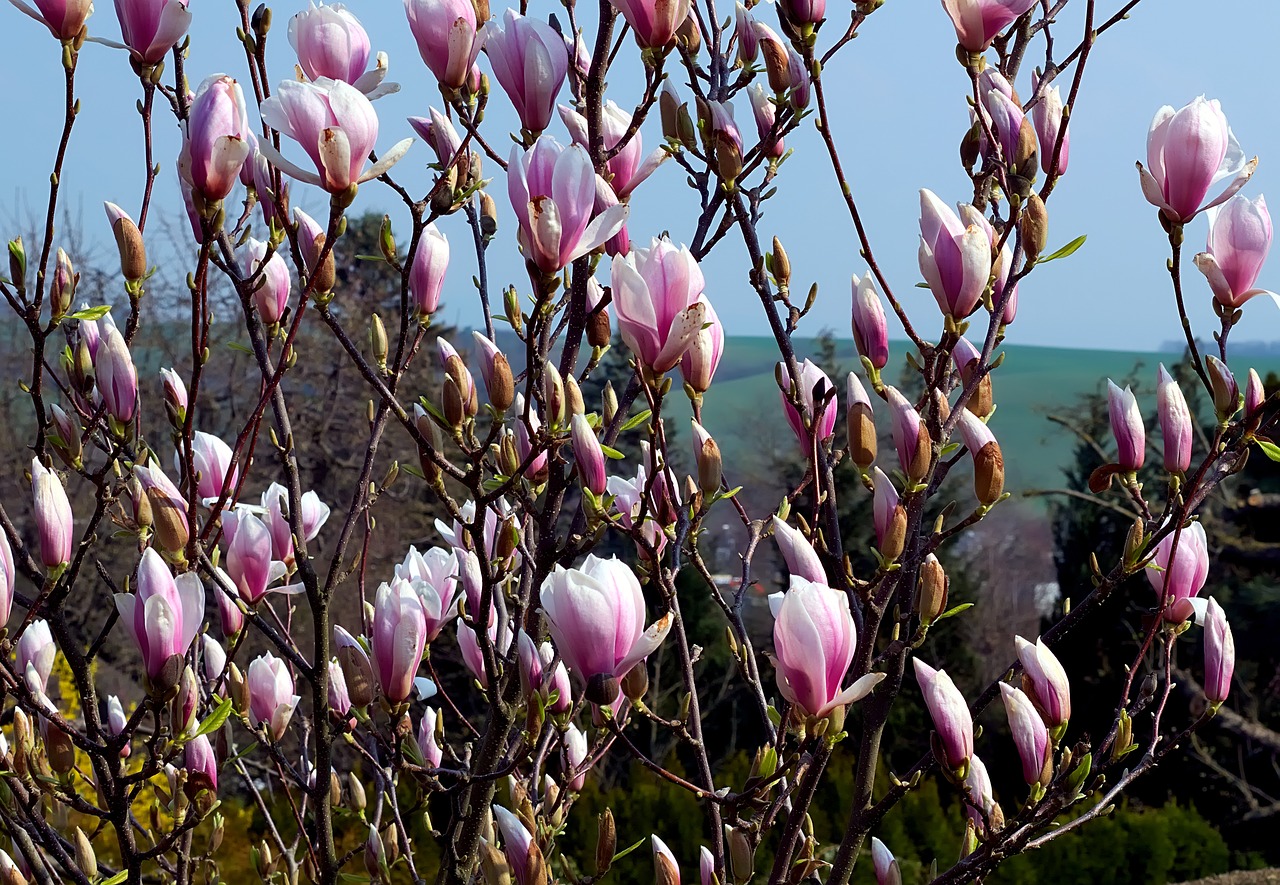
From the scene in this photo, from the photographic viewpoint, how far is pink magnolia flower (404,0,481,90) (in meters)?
1.13

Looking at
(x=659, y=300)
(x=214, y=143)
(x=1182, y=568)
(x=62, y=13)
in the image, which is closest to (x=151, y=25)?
(x=62, y=13)

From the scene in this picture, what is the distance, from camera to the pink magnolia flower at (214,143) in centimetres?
104

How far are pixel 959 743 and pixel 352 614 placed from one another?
884 cm

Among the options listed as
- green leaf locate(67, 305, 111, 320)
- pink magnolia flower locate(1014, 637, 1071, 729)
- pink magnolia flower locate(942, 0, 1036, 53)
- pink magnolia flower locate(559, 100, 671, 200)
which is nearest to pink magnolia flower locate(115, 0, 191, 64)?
Answer: green leaf locate(67, 305, 111, 320)

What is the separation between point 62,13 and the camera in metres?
1.16

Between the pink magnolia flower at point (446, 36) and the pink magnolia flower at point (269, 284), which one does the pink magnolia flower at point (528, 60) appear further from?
the pink magnolia flower at point (269, 284)

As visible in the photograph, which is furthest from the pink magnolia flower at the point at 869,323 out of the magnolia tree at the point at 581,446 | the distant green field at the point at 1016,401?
the distant green field at the point at 1016,401

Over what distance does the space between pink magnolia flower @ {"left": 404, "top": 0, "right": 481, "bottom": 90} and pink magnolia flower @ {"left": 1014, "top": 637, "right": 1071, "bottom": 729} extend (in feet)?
2.53

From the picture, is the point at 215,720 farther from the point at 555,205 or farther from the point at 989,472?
the point at 989,472

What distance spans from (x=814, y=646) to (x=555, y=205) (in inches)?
16.5

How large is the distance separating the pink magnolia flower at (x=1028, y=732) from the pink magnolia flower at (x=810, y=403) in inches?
12.1

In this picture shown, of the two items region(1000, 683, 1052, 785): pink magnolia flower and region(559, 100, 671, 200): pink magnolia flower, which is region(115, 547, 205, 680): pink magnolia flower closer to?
region(559, 100, 671, 200): pink magnolia flower

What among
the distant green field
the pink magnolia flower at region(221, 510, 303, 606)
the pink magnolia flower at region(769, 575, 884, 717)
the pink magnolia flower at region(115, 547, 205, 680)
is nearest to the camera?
the pink magnolia flower at region(769, 575, 884, 717)

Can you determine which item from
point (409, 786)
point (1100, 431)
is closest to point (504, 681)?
point (409, 786)
